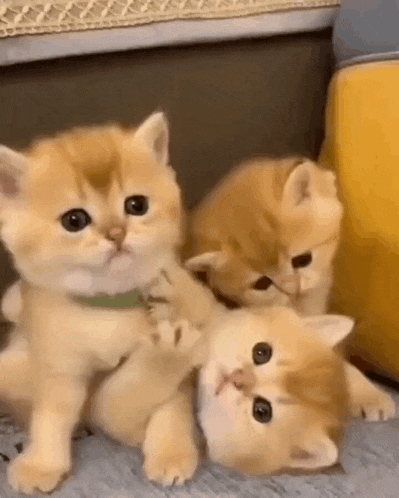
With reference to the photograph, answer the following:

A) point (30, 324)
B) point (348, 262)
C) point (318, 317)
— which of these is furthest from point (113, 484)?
point (348, 262)

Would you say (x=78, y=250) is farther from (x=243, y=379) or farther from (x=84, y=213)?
(x=243, y=379)

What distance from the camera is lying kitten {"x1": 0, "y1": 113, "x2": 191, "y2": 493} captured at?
0.63m

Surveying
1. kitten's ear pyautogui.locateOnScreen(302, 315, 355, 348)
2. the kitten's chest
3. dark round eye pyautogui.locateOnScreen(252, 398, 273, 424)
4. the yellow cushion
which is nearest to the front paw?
the kitten's chest

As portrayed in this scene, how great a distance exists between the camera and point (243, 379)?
2.30ft

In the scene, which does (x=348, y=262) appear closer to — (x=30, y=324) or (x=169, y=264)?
(x=169, y=264)

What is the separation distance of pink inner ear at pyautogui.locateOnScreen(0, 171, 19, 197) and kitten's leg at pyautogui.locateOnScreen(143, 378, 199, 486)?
0.94 ft

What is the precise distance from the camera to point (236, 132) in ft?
3.28

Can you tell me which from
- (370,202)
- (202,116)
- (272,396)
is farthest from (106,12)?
(272,396)

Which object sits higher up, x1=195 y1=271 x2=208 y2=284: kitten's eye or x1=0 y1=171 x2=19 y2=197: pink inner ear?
x1=0 y1=171 x2=19 y2=197: pink inner ear

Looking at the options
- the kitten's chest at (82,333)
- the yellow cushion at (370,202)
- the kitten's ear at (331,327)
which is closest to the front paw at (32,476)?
the kitten's chest at (82,333)

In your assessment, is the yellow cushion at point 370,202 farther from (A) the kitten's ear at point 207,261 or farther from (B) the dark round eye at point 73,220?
(B) the dark round eye at point 73,220

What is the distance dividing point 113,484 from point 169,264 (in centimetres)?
25

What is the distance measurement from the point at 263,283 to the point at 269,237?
0.22ft

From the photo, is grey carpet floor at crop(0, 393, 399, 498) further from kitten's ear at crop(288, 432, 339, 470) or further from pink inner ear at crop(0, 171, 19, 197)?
pink inner ear at crop(0, 171, 19, 197)
